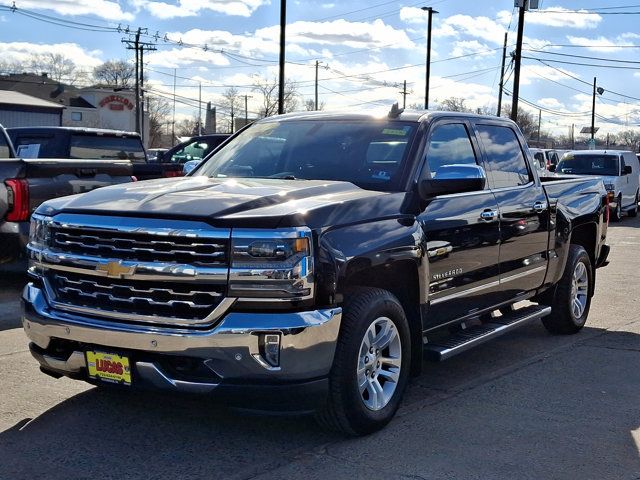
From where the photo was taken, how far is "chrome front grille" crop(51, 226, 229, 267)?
3953 millimetres

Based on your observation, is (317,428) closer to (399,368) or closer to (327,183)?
(399,368)

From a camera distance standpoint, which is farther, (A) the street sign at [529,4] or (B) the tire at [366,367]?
(A) the street sign at [529,4]

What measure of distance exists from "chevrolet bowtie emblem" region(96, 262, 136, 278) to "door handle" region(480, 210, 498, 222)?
8.55ft

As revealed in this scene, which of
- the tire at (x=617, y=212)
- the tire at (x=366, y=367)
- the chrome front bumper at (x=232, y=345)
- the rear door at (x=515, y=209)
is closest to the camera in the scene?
the chrome front bumper at (x=232, y=345)

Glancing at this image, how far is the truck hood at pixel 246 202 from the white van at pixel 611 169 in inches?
708

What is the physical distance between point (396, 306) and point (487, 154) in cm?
205

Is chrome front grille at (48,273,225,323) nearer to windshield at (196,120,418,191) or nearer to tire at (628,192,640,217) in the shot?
windshield at (196,120,418,191)

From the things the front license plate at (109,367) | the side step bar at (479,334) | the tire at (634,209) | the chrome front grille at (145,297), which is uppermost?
the chrome front grille at (145,297)

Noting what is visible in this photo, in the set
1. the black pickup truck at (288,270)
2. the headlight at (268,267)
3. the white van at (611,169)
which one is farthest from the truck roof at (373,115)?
the white van at (611,169)

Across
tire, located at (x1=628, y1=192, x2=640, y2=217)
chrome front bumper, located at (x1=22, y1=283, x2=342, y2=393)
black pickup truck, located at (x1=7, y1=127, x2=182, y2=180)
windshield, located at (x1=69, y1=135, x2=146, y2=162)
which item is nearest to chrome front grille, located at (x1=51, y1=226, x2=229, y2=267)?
chrome front bumper, located at (x1=22, y1=283, x2=342, y2=393)

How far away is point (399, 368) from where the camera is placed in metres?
4.73

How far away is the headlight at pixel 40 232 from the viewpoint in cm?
449

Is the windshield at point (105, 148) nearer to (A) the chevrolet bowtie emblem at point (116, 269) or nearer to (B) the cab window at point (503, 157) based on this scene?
(B) the cab window at point (503, 157)

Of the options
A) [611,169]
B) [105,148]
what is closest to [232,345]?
[105,148]
